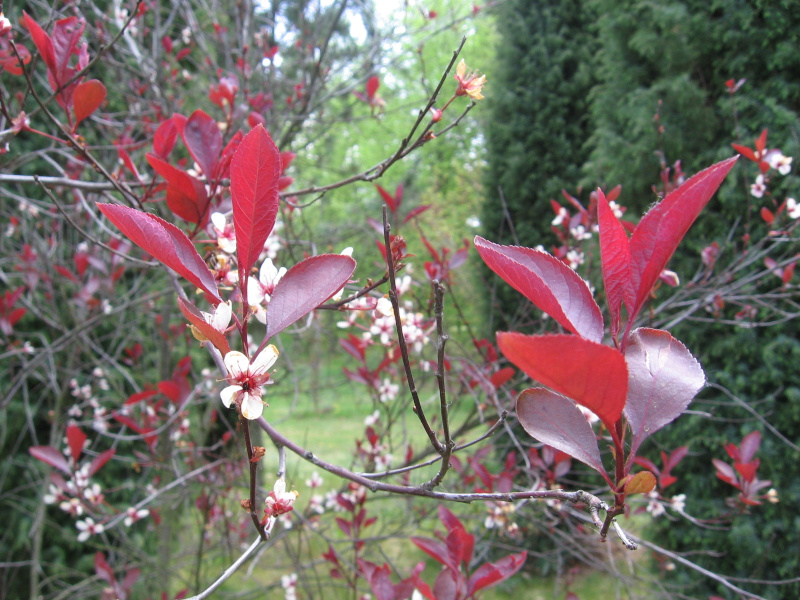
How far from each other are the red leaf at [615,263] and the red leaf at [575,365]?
0.12m

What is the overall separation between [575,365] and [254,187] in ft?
1.20

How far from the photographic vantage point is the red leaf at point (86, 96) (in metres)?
1.03

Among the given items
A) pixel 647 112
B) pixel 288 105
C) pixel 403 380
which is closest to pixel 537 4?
pixel 647 112

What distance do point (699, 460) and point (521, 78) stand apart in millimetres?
4354

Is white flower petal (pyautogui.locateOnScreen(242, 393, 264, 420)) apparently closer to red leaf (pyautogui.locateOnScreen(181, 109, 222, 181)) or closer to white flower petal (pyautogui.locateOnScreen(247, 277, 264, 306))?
white flower petal (pyautogui.locateOnScreen(247, 277, 264, 306))

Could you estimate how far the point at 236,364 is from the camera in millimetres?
550

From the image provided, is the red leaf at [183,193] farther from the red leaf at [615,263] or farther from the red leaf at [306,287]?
the red leaf at [615,263]

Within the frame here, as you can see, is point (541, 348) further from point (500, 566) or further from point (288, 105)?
point (288, 105)

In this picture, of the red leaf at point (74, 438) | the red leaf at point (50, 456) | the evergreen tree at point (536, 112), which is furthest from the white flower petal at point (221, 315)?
the evergreen tree at point (536, 112)

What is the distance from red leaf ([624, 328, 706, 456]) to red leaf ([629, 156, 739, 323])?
0.05 m

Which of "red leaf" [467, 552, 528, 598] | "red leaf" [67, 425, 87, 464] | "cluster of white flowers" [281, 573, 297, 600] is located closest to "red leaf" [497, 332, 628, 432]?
"red leaf" [467, 552, 528, 598]

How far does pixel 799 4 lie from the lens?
3002mm

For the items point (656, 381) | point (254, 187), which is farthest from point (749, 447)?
point (254, 187)

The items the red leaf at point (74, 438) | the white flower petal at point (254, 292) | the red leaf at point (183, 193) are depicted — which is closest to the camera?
the white flower petal at point (254, 292)
